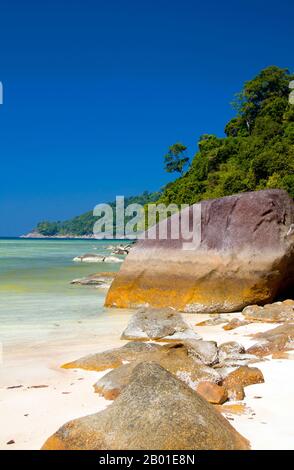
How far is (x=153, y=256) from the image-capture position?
1106 centimetres

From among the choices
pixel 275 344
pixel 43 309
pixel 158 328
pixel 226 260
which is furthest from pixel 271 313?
pixel 43 309

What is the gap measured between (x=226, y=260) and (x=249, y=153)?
3140 centimetres

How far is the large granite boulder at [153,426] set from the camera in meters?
3.02

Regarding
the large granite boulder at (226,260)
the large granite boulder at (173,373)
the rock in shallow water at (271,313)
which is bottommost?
the rock in shallow water at (271,313)

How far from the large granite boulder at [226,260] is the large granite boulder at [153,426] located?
6980 millimetres

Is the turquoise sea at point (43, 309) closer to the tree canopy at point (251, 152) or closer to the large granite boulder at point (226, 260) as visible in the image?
the large granite boulder at point (226, 260)

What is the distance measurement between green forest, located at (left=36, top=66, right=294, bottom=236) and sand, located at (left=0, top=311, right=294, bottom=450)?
1030 inches

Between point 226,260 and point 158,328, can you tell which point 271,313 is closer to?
point 226,260

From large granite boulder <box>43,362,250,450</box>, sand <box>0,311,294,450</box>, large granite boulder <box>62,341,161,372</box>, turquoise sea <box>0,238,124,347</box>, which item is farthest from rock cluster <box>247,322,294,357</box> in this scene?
turquoise sea <box>0,238,124,347</box>

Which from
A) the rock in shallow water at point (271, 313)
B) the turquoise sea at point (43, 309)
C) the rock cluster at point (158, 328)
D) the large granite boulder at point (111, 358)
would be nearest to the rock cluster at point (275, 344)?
the rock cluster at point (158, 328)

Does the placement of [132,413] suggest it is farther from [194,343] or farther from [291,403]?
[194,343]

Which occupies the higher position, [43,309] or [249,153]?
[249,153]

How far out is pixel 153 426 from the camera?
308cm

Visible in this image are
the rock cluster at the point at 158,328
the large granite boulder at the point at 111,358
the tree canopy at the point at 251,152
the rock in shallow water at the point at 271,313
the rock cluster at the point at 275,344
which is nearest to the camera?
the large granite boulder at the point at 111,358
